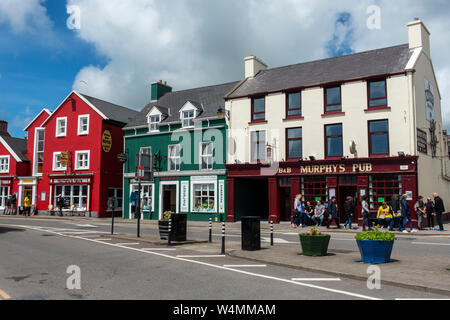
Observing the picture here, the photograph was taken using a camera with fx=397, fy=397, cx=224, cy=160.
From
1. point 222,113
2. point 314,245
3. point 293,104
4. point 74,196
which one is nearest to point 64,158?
point 74,196

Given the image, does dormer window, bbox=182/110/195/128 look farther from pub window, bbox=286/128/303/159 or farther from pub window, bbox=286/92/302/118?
pub window, bbox=286/128/303/159

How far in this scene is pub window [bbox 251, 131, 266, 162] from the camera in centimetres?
2732

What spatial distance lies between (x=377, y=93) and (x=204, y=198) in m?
13.8

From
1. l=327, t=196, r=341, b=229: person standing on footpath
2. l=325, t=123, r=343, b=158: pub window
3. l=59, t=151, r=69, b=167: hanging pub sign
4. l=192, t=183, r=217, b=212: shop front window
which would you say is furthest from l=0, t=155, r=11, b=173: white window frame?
l=327, t=196, r=341, b=229: person standing on footpath

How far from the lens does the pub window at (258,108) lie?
27.9 m

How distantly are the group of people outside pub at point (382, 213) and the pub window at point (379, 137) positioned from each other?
2.86 m

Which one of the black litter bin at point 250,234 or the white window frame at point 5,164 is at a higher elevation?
the white window frame at point 5,164

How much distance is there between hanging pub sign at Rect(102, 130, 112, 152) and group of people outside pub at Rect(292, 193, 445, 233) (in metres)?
18.5

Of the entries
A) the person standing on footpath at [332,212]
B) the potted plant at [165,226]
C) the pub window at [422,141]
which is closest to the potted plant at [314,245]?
the potted plant at [165,226]

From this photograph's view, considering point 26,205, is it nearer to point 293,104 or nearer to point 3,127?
point 3,127

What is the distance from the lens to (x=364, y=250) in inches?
404

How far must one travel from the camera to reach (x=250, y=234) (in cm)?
1289

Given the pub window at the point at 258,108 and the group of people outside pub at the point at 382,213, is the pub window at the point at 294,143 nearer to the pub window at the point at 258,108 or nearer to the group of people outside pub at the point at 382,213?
the pub window at the point at 258,108
